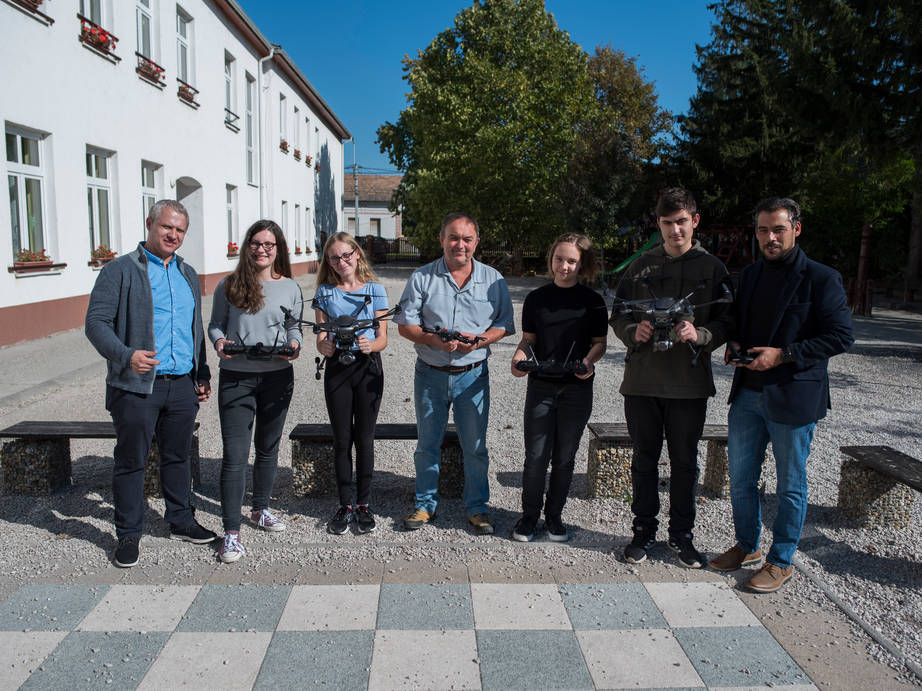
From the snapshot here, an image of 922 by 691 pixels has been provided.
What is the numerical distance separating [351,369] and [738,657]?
229 cm

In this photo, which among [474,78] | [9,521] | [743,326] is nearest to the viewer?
[743,326]

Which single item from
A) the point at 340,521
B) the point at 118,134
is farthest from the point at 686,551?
the point at 118,134

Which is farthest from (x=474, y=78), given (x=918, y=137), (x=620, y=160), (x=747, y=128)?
(x=918, y=137)

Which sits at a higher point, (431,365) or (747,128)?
(747,128)

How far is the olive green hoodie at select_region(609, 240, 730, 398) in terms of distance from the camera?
340 centimetres

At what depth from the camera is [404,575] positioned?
138 inches

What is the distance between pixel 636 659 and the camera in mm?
2799

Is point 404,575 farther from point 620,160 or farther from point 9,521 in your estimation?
point 620,160

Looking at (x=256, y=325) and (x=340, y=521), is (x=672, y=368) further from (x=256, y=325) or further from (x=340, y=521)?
(x=256, y=325)

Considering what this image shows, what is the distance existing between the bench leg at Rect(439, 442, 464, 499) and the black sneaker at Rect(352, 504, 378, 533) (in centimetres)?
67

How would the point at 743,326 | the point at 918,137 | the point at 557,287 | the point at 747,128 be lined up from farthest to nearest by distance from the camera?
the point at 747,128
the point at 918,137
the point at 557,287
the point at 743,326

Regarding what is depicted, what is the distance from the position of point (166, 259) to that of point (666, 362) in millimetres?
2612

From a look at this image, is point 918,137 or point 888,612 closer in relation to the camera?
point 888,612

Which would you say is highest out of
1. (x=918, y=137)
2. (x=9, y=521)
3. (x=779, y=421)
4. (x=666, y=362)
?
(x=918, y=137)
